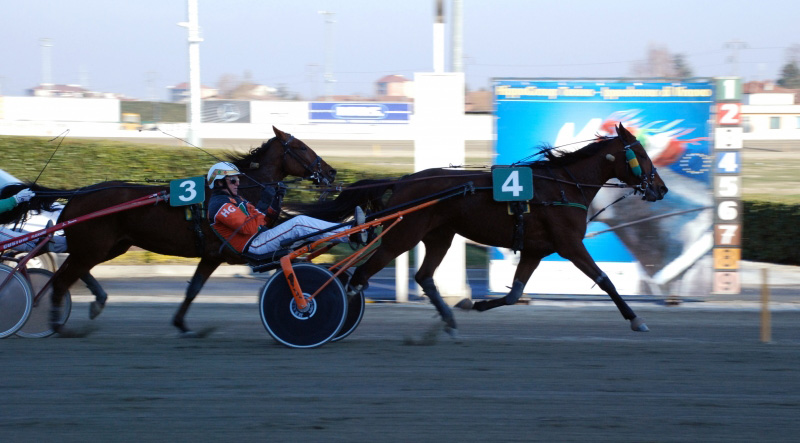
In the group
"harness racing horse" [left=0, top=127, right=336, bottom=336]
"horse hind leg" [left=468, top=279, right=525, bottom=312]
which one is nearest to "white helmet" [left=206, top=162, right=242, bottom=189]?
"harness racing horse" [left=0, top=127, right=336, bottom=336]

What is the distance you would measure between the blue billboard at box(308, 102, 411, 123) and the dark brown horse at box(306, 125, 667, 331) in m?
27.9

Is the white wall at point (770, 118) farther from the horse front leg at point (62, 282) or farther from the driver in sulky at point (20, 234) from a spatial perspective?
the horse front leg at point (62, 282)

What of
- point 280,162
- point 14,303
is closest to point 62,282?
point 14,303

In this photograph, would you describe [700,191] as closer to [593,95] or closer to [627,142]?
[593,95]

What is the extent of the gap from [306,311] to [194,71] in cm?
1365

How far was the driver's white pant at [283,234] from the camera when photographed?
629 cm

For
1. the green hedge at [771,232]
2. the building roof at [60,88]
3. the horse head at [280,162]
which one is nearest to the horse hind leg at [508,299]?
the horse head at [280,162]

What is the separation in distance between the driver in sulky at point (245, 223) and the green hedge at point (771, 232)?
8293mm

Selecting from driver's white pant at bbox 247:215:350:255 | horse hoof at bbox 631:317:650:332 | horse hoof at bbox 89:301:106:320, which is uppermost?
driver's white pant at bbox 247:215:350:255

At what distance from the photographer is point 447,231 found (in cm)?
720

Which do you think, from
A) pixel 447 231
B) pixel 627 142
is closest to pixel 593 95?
pixel 627 142

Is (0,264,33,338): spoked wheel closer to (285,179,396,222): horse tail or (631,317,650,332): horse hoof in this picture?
(285,179,396,222): horse tail

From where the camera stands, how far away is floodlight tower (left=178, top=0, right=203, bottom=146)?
17.9 meters

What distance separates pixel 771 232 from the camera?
492 inches
